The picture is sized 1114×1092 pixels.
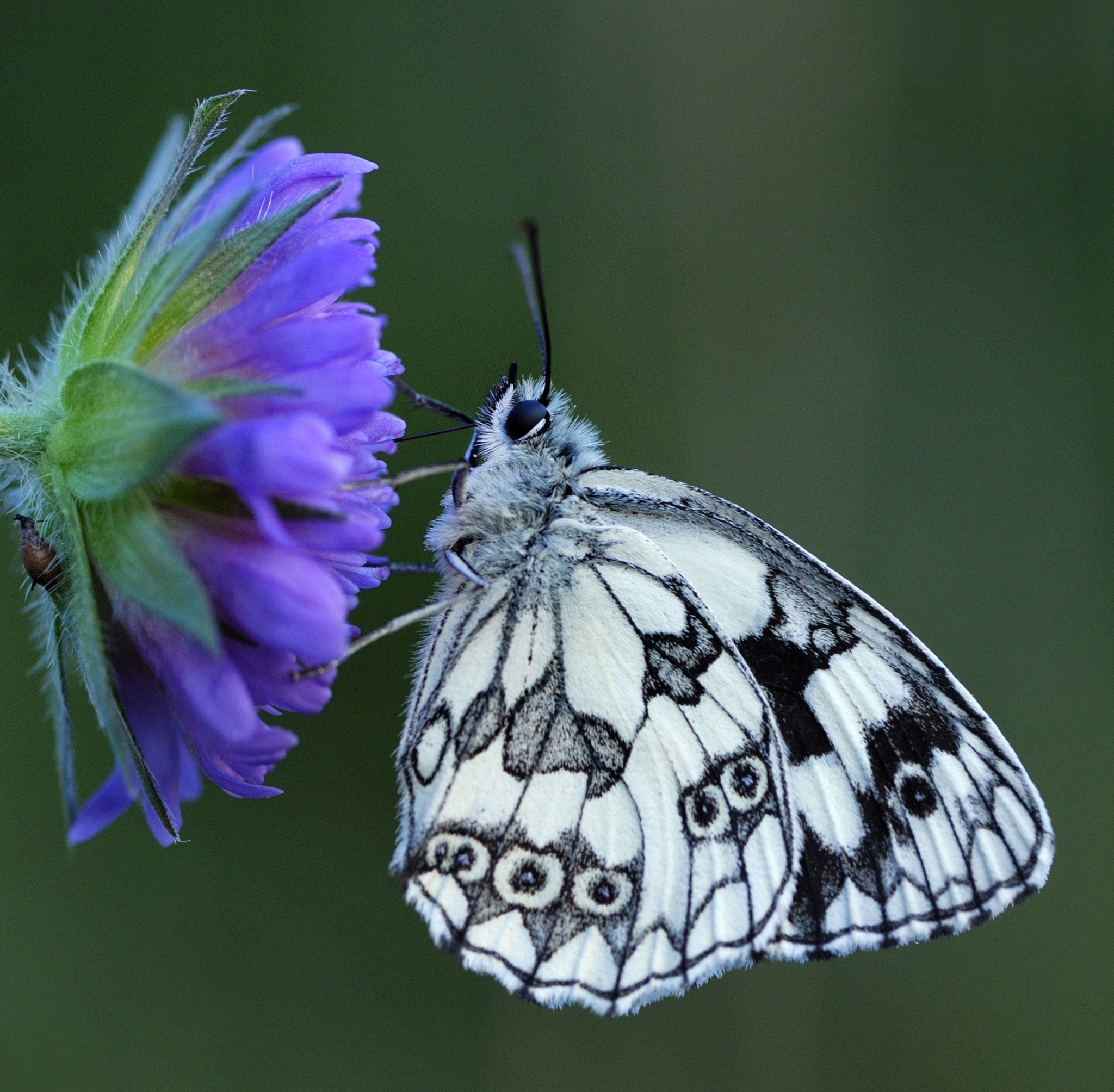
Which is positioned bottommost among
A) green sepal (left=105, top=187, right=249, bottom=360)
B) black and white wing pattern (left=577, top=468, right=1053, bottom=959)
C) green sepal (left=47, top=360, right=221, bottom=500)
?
black and white wing pattern (left=577, top=468, right=1053, bottom=959)

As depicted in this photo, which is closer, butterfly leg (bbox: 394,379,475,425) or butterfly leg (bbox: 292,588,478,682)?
butterfly leg (bbox: 292,588,478,682)

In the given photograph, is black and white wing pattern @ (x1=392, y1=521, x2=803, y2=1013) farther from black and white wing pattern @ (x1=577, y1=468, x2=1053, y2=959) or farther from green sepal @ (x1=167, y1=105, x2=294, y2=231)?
green sepal @ (x1=167, y1=105, x2=294, y2=231)

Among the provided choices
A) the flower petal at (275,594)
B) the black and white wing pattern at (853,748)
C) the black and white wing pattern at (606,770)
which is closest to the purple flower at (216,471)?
the flower petal at (275,594)

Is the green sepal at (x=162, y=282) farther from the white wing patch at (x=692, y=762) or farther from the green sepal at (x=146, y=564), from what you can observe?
the white wing patch at (x=692, y=762)

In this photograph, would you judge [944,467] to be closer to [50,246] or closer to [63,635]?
[50,246]

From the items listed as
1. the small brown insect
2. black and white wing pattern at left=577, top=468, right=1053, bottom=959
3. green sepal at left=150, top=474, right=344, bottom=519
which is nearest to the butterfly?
black and white wing pattern at left=577, top=468, right=1053, bottom=959

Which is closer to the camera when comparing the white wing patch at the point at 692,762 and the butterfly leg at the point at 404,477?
the butterfly leg at the point at 404,477

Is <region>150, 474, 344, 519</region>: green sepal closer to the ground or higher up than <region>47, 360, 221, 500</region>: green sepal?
closer to the ground
